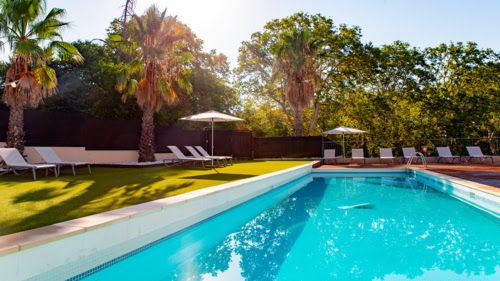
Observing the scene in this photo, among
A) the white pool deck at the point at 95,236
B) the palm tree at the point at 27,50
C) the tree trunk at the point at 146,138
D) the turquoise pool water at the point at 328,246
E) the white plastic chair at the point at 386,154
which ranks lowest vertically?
the turquoise pool water at the point at 328,246

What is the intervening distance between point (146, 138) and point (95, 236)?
11.5 meters

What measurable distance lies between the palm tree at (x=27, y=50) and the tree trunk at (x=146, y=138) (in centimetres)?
385

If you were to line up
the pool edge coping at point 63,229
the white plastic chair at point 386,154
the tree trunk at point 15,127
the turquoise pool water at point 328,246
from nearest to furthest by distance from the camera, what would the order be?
the pool edge coping at point 63,229
the turquoise pool water at point 328,246
the tree trunk at point 15,127
the white plastic chair at point 386,154

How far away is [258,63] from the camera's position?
88.2ft

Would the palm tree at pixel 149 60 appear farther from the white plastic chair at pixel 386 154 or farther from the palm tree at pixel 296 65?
the white plastic chair at pixel 386 154

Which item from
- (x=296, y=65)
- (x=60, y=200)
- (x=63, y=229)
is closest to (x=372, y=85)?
(x=296, y=65)

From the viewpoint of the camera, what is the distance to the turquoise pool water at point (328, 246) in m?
3.60

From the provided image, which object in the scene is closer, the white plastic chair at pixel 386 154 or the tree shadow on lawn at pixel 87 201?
the tree shadow on lawn at pixel 87 201

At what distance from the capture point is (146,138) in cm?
1450

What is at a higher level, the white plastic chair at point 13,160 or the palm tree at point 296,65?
the palm tree at point 296,65

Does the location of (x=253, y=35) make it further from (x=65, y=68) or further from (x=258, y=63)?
(x=65, y=68)

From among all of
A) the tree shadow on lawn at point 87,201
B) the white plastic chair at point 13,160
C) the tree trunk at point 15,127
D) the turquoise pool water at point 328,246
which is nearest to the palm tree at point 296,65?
the turquoise pool water at point 328,246

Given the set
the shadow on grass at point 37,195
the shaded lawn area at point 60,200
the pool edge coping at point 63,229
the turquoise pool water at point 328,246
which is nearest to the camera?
the pool edge coping at point 63,229

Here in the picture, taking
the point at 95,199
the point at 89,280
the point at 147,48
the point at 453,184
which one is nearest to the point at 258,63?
the point at 147,48
